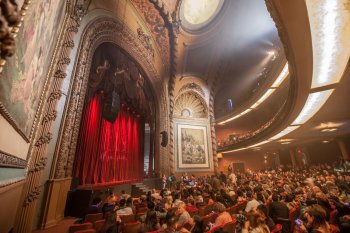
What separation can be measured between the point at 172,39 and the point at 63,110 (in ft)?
29.0

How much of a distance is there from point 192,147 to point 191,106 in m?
3.81

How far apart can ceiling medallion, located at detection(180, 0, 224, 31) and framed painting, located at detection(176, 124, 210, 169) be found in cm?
751

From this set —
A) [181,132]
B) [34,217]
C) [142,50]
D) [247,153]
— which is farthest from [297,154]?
[34,217]

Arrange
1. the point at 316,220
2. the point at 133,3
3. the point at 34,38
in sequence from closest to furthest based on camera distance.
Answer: the point at 34,38 < the point at 316,220 < the point at 133,3

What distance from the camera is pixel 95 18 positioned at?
6.27 m

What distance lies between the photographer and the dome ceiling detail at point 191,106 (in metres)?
14.6

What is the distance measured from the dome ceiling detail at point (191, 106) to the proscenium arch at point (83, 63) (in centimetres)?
535

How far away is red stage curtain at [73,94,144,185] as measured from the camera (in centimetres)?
817

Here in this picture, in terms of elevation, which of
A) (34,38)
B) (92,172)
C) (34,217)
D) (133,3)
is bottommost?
(34,217)

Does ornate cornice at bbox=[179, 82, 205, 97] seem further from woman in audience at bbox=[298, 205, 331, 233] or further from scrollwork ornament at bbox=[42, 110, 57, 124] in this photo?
woman in audience at bbox=[298, 205, 331, 233]

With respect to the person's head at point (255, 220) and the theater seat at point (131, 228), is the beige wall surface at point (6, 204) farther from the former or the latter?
the person's head at point (255, 220)

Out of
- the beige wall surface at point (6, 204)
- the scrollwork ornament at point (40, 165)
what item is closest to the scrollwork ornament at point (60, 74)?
the scrollwork ornament at point (40, 165)

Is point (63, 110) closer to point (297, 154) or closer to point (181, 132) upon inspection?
point (181, 132)

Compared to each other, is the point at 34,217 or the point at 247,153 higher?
the point at 247,153
